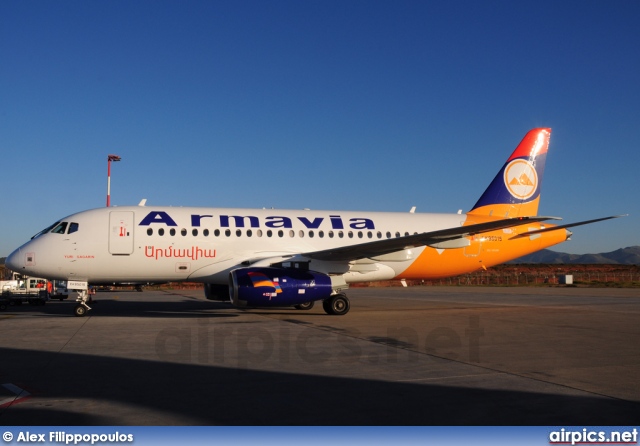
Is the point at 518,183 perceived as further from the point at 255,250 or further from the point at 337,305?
the point at 255,250

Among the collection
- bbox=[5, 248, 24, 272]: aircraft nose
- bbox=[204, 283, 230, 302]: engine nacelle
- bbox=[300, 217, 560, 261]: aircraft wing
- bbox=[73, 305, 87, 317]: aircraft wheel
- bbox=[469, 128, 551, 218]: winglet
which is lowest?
bbox=[73, 305, 87, 317]: aircraft wheel

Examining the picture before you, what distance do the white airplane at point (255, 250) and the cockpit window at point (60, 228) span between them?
0.03 meters

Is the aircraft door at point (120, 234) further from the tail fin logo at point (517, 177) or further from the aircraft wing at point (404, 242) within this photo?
the tail fin logo at point (517, 177)

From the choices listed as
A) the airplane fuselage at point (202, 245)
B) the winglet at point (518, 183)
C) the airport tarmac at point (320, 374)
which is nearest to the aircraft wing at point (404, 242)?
the airplane fuselage at point (202, 245)

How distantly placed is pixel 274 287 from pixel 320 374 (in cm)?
810

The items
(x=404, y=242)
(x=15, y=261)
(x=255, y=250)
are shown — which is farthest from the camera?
(x=255, y=250)

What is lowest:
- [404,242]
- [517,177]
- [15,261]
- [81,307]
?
[81,307]

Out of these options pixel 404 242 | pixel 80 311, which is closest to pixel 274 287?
pixel 404 242

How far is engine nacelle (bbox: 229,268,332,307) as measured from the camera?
15609mm

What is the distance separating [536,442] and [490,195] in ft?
60.9

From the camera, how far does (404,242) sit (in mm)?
17234

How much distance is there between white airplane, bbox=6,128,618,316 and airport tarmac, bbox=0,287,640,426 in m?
2.45

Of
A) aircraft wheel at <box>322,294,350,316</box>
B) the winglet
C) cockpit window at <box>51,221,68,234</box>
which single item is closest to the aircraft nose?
cockpit window at <box>51,221,68,234</box>

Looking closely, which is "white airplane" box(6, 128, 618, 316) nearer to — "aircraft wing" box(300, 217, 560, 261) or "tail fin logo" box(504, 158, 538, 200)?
"aircraft wing" box(300, 217, 560, 261)
